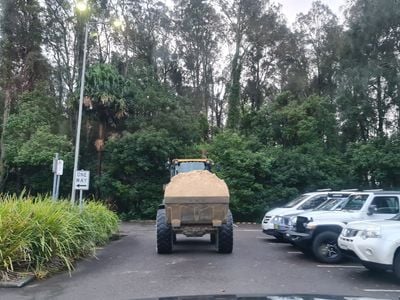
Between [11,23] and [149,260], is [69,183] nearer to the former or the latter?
[11,23]

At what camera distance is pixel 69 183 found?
29.2 m

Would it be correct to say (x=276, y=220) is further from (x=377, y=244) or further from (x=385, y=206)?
(x=377, y=244)

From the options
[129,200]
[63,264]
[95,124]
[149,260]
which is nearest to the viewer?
[63,264]

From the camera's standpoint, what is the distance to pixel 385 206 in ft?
39.5

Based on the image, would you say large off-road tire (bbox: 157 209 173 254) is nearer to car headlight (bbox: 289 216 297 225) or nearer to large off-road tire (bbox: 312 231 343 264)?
car headlight (bbox: 289 216 297 225)

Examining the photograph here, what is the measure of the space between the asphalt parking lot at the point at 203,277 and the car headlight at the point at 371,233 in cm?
91

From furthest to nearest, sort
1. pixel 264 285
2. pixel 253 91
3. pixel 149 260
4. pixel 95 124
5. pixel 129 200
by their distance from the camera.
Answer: pixel 253 91, pixel 95 124, pixel 129 200, pixel 149 260, pixel 264 285

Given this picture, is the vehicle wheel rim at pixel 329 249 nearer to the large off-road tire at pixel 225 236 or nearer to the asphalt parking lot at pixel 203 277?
the asphalt parking lot at pixel 203 277

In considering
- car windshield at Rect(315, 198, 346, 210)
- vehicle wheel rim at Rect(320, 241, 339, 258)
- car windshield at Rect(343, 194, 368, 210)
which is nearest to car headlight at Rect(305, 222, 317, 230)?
vehicle wheel rim at Rect(320, 241, 339, 258)

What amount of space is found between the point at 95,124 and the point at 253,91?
15983 mm

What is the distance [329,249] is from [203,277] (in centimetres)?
376

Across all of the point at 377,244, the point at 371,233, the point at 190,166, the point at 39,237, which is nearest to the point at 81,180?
the point at 190,166

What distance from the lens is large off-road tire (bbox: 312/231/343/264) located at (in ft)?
37.4

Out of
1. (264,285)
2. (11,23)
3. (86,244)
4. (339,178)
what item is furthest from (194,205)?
(11,23)
